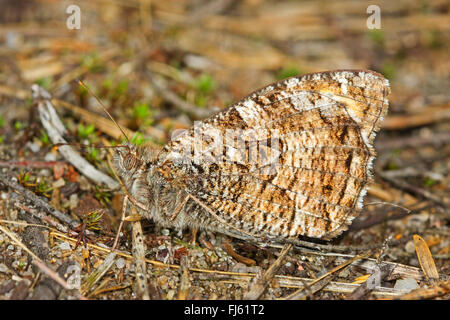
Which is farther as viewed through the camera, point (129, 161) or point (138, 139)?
point (138, 139)

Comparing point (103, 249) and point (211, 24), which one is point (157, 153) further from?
point (211, 24)

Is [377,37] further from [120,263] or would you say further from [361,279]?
[120,263]

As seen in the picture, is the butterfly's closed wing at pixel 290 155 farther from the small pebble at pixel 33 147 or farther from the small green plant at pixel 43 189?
the small pebble at pixel 33 147

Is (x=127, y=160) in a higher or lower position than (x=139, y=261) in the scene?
higher

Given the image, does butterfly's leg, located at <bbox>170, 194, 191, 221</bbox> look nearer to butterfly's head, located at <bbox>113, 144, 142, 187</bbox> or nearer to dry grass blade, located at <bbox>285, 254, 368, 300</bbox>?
butterfly's head, located at <bbox>113, 144, 142, 187</bbox>

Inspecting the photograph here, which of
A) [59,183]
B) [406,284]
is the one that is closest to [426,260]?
[406,284]

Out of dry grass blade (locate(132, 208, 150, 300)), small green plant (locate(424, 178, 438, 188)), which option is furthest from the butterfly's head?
small green plant (locate(424, 178, 438, 188))
